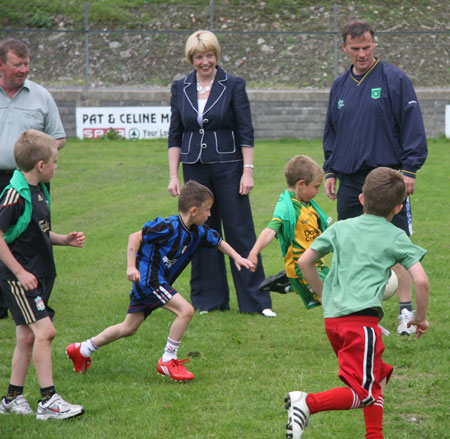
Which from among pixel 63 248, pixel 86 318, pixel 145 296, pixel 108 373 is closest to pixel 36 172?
pixel 145 296

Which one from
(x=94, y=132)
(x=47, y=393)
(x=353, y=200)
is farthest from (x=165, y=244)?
(x=94, y=132)

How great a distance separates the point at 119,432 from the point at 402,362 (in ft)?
6.79

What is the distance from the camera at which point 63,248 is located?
974 cm

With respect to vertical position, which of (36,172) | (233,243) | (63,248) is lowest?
(63,248)

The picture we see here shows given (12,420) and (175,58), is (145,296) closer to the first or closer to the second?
(12,420)

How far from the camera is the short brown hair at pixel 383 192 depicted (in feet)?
12.3

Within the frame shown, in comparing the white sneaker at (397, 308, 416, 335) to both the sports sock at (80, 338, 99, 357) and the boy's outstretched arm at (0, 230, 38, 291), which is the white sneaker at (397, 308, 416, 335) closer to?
the sports sock at (80, 338, 99, 357)

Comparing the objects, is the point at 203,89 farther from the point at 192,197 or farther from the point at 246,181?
the point at 192,197

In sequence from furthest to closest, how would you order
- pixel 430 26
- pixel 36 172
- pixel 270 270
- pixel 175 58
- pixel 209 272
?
pixel 430 26
pixel 175 58
pixel 270 270
pixel 209 272
pixel 36 172

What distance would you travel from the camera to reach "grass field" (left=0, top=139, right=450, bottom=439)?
420 centimetres

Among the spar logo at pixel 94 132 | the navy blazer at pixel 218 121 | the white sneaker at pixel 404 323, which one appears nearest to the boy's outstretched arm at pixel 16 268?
the navy blazer at pixel 218 121

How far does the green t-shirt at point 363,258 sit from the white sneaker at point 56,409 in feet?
5.14

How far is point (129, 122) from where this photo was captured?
20453 millimetres

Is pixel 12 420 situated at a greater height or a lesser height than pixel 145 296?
lesser
